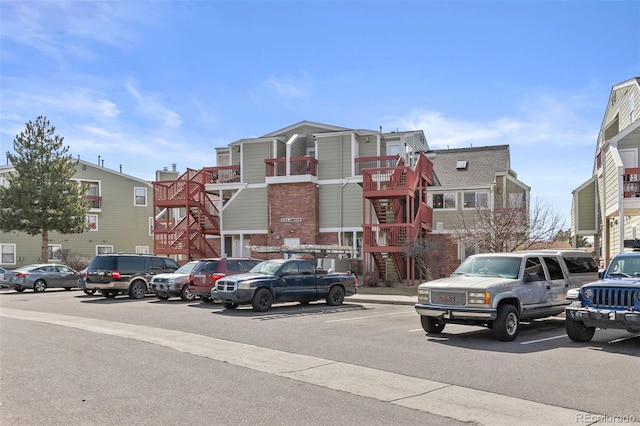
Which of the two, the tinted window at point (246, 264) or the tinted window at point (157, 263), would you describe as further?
the tinted window at point (157, 263)

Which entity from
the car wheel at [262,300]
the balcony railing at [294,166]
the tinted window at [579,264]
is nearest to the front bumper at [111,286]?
the car wheel at [262,300]

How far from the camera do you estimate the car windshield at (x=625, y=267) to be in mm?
11508

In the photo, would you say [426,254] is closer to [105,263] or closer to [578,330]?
[105,263]

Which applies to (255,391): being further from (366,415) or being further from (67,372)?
(67,372)

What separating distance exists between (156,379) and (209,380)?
2.47ft

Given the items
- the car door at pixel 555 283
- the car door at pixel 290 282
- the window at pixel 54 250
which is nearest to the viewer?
the car door at pixel 555 283

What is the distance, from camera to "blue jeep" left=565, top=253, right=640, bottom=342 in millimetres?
10289

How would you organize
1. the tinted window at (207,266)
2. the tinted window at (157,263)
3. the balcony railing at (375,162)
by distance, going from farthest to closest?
the balcony railing at (375,162) → the tinted window at (157,263) → the tinted window at (207,266)

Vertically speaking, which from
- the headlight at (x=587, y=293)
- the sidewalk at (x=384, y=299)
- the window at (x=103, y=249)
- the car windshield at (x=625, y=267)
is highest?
the car windshield at (x=625, y=267)

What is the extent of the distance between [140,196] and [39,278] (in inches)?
797

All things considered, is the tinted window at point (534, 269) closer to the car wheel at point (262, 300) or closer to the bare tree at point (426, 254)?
the car wheel at point (262, 300)

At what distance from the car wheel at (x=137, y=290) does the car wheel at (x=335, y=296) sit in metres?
8.41

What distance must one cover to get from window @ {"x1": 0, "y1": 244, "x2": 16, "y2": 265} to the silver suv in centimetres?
3757

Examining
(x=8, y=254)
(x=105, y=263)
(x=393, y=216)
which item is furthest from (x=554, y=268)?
(x=8, y=254)
